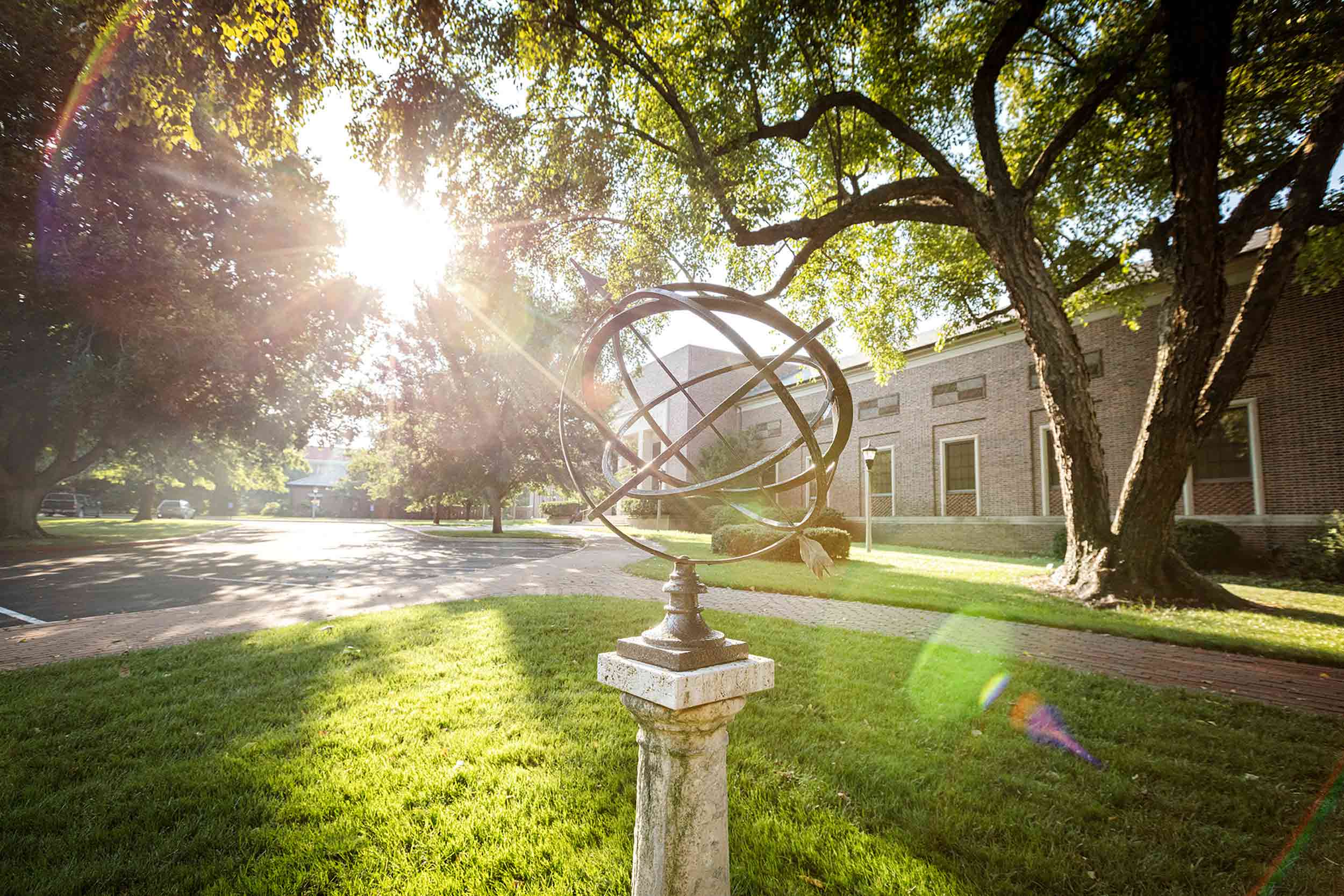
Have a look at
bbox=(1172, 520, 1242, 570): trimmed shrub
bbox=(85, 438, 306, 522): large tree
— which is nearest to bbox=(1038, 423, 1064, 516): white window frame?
bbox=(1172, 520, 1242, 570): trimmed shrub

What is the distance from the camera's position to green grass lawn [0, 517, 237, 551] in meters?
17.6

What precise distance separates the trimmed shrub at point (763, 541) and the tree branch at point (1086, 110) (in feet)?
25.6

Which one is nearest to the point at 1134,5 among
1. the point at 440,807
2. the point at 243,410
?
the point at 440,807

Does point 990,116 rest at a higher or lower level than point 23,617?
higher

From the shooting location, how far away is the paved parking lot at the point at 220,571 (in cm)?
871

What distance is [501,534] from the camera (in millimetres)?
26047

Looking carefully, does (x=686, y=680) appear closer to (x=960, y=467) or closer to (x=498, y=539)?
(x=960, y=467)

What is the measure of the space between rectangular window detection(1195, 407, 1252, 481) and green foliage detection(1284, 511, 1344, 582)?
2.14 metres

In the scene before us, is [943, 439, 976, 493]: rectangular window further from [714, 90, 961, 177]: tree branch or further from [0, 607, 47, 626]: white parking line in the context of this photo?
[0, 607, 47, 626]: white parking line

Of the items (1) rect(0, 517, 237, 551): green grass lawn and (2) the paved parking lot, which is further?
(1) rect(0, 517, 237, 551): green grass lawn

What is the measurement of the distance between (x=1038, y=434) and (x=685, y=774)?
21.1 meters

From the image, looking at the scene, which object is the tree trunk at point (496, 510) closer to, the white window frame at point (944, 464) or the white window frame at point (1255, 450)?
the white window frame at point (944, 464)

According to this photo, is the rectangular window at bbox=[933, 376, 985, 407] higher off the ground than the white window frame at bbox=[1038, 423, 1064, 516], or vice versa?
the rectangular window at bbox=[933, 376, 985, 407]

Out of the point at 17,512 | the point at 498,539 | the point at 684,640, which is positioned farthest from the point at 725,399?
the point at 17,512
